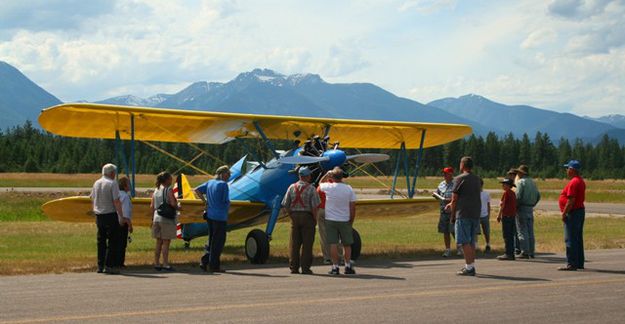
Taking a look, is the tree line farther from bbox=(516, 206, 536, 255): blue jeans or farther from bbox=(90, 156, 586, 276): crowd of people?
bbox=(90, 156, 586, 276): crowd of people

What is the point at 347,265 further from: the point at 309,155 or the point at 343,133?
the point at 343,133

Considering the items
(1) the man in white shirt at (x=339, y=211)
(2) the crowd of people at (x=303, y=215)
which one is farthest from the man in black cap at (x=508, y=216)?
(1) the man in white shirt at (x=339, y=211)

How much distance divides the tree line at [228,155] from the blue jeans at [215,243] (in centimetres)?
5851

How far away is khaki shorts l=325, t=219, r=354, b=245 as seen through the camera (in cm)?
1228

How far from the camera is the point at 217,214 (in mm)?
12719

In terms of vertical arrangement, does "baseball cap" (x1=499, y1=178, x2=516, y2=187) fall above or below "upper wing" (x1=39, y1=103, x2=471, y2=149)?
below

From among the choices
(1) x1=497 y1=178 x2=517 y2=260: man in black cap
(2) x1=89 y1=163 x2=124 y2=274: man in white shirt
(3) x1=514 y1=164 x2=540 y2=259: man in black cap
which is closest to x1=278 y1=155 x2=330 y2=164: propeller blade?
(1) x1=497 y1=178 x2=517 y2=260: man in black cap

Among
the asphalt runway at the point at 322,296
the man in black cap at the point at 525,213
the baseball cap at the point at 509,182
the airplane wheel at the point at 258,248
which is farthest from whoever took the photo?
the man in black cap at the point at 525,213

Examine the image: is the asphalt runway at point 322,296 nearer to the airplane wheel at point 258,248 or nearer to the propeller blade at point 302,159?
the airplane wheel at point 258,248

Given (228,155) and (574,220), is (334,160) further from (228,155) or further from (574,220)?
(228,155)

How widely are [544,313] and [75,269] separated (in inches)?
302

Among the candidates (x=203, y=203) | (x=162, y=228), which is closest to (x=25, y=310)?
(x=162, y=228)

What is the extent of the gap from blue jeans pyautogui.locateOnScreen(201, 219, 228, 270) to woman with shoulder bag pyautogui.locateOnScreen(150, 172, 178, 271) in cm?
60

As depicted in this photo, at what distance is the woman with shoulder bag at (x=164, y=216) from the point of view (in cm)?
1255
